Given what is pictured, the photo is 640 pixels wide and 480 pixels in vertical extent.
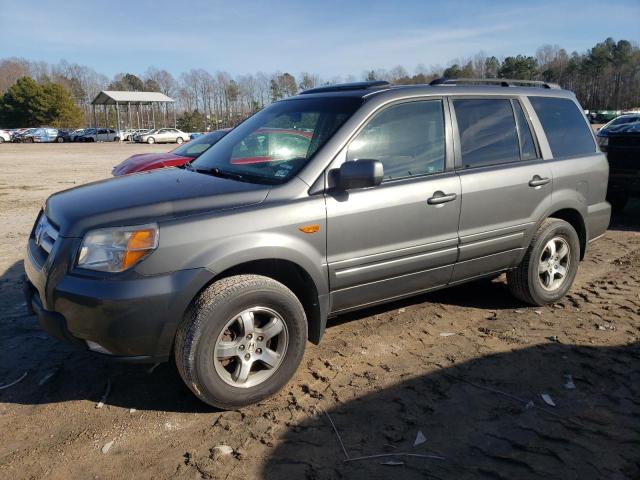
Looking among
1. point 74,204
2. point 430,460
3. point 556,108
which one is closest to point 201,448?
point 430,460

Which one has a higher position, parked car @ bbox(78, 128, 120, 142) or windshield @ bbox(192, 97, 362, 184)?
parked car @ bbox(78, 128, 120, 142)

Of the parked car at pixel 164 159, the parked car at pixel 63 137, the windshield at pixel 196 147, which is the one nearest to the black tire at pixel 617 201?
the parked car at pixel 164 159

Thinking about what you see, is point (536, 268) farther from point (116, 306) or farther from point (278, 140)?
point (116, 306)

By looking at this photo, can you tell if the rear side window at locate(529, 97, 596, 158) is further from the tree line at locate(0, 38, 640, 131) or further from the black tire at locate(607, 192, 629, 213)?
the tree line at locate(0, 38, 640, 131)

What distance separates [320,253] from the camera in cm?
339

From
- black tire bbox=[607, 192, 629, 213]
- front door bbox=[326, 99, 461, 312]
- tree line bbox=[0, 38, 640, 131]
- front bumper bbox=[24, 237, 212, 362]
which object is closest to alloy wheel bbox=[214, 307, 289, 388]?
front bumper bbox=[24, 237, 212, 362]

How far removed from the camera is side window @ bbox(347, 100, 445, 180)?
3688mm

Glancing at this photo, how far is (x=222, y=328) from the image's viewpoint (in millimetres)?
3045

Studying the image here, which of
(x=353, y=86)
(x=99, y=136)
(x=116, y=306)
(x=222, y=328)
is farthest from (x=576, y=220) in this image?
(x=99, y=136)

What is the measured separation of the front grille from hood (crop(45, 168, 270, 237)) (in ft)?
0.22

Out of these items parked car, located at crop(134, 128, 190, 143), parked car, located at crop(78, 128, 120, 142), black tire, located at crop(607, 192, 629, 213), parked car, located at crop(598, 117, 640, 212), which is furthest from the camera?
parked car, located at crop(78, 128, 120, 142)

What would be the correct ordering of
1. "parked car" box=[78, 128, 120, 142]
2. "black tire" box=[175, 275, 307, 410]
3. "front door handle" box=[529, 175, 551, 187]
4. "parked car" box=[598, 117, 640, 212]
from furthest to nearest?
"parked car" box=[78, 128, 120, 142]
"parked car" box=[598, 117, 640, 212]
"front door handle" box=[529, 175, 551, 187]
"black tire" box=[175, 275, 307, 410]

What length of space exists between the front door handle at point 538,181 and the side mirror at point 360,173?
1.76 metres

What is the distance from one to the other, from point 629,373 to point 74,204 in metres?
3.77
